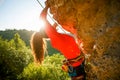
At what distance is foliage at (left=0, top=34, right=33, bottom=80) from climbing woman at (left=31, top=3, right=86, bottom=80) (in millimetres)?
32993

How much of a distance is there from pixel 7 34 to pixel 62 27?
90.3 m

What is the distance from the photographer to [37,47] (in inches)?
167

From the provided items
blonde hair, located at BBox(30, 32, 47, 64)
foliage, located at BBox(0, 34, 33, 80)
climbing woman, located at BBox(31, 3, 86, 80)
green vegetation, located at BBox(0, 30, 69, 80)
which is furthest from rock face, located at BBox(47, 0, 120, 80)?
foliage, located at BBox(0, 34, 33, 80)

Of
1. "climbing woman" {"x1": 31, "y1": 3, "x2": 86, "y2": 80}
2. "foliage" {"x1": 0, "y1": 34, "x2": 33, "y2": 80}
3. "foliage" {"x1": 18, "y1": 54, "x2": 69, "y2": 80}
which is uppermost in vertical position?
"climbing woman" {"x1": 31, "y1": 3, "x2": 86, "y2": 80}

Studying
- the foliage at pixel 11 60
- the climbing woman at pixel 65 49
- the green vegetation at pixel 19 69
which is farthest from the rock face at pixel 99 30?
the foliage at pixel 11 60

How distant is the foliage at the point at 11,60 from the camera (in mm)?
36438

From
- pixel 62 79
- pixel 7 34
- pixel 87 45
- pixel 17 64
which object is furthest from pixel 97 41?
pixel 7 34

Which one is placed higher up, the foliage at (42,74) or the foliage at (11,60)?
the foliage at (11,60)

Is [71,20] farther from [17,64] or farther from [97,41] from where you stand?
[17,64]

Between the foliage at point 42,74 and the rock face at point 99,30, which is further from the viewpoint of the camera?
the foliage at point 42,74

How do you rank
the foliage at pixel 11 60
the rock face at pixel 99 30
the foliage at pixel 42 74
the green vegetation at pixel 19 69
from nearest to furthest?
the rock face at pixel 99 30 → the foliage at pixel 11 60 → the green vegetation at pixel 19 69 → the foliage at pixel 42 74

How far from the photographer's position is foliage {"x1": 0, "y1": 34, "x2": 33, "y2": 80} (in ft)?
120

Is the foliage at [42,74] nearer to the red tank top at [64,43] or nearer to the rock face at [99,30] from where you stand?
the red tank top at [64,43]

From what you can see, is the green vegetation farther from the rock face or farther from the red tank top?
the rock face
